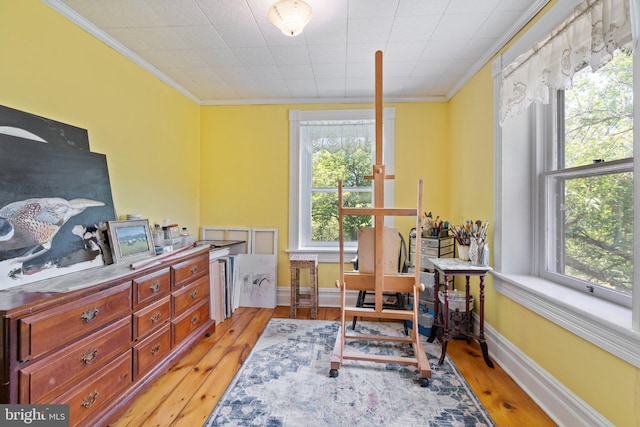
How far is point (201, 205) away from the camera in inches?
131

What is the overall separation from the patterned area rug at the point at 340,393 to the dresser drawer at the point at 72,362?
679 mm

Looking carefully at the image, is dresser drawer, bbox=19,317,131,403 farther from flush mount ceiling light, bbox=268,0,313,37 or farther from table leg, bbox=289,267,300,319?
flush mount ceiling light, bbox=268,0,313,37

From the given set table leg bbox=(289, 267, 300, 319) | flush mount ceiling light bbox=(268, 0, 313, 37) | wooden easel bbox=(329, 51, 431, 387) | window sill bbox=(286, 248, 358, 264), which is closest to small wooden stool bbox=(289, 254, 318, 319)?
table leg bbox=(289, 267, 300, 319)

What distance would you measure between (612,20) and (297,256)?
2.74 m

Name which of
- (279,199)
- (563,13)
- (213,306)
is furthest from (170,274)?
(563,13)

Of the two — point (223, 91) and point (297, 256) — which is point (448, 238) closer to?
point (297, 256)

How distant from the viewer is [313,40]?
2.04 m

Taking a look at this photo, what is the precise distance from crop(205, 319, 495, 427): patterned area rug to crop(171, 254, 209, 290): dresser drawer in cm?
80

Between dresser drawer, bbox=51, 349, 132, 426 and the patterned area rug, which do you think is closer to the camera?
dresser drawer, bbox=51, 349, 132, 426

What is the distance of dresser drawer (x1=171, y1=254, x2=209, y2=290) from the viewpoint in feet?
6.73

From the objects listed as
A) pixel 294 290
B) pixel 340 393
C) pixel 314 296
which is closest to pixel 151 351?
pixel 340 393

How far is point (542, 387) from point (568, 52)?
6.17ft

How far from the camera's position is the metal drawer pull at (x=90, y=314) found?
133 centimetres

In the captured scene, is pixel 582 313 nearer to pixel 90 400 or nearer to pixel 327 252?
pixel 327 252
